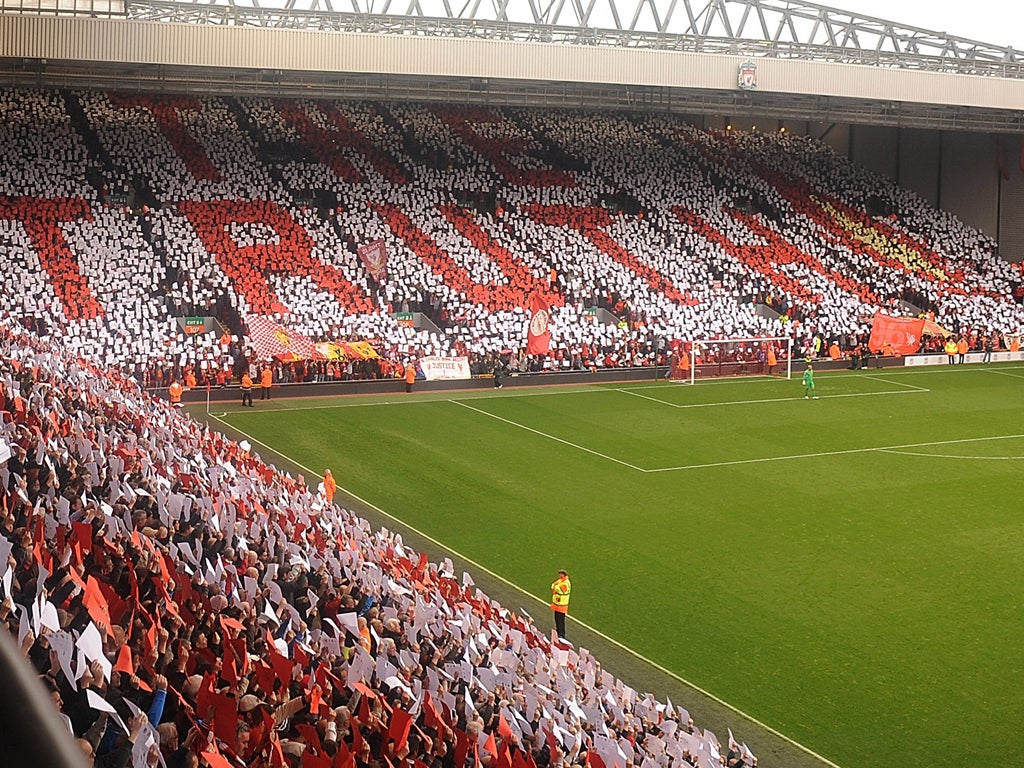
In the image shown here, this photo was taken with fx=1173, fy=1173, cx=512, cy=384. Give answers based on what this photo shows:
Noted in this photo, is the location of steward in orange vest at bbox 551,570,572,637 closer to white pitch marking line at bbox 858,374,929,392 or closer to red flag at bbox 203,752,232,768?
red flag at bbox 203,752,232,768

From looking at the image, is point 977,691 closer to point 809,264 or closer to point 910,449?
point 910,449

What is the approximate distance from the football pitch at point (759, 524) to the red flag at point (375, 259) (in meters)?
7.92

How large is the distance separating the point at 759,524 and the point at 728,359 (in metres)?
19.5

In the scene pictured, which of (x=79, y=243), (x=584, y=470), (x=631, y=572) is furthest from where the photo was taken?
(x=79, y=243)

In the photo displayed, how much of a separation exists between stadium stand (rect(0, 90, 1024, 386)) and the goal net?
64.3 inches

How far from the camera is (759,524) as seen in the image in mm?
19406

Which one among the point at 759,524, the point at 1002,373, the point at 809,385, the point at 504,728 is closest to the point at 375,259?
the point at 809,385

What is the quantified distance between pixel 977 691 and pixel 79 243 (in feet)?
105

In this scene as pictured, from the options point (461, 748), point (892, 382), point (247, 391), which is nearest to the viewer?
point (461, 748)

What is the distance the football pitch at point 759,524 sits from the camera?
1244cm

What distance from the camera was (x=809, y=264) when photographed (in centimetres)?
4662

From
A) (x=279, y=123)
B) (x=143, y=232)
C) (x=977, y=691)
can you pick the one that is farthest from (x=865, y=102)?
(x=977, y=691)

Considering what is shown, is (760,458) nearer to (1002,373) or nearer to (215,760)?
(1002,373)

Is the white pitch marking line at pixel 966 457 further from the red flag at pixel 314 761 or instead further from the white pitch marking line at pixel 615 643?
the red flag at pixel 314 761
